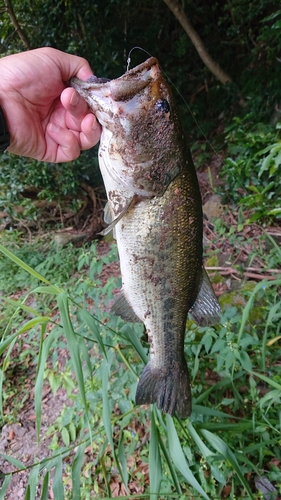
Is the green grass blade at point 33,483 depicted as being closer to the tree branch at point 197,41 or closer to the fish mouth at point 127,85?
the fish mouth at point 127,85

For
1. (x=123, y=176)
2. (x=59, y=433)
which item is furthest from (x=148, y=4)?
(x=59, y=433)

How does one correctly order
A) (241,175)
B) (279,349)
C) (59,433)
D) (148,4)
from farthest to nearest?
1. (148,4)
2. (241,175)
3. (59,433)
4. (279,349)

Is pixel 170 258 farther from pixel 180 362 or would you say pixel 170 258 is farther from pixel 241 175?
pixel 241 175

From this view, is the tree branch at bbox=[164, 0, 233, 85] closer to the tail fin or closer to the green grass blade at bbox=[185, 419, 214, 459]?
the tail fin

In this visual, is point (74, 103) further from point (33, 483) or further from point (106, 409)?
point (33, 483)

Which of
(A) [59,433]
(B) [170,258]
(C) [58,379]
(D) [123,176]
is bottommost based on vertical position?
(A) [59,433]

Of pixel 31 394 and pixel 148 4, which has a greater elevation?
pixel 148 4

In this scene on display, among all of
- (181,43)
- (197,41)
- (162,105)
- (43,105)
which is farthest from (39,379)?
(181,43)
